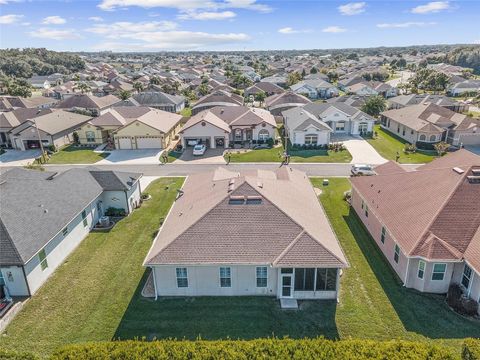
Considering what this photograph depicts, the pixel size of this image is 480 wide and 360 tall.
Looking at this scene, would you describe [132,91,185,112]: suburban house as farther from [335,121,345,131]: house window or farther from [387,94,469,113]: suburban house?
[387,94,469,113]: suburban house

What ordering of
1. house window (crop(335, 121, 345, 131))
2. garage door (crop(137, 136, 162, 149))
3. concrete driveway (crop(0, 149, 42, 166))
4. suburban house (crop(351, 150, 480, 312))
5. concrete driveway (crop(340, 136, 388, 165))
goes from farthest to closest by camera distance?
house window (crop(335, 121, 345, 131)) → garage door (crop(137, 136, 162, 149)) → concrete driveway (crop(0, 149, 42, 166)) → concrete driveway (crop(340, 136, 388, 165)) → suburban house (crop(351, 150, 480, 312))

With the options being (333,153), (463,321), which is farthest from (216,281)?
(333,153)

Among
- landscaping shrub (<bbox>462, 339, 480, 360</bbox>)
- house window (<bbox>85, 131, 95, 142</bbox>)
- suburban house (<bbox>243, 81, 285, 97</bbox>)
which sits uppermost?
suburban house (<bbox>243, 81, 285, 97</bbox>)

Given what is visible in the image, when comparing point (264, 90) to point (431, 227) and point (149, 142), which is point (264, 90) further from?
point (431, 227)

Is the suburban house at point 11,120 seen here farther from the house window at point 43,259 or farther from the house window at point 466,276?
the house window at point 466,276

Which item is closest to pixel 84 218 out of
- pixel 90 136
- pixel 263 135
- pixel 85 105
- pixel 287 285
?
pixel 287 285

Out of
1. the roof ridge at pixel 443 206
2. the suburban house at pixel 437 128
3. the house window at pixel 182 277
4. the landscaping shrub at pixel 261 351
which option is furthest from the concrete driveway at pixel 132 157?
the suburban house at pixel 437 128

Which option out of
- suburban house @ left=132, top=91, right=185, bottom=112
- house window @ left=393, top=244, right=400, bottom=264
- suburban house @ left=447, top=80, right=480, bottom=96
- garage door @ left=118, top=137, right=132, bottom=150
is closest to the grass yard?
house window @ left=393, top=244, right=400, bottom=264
